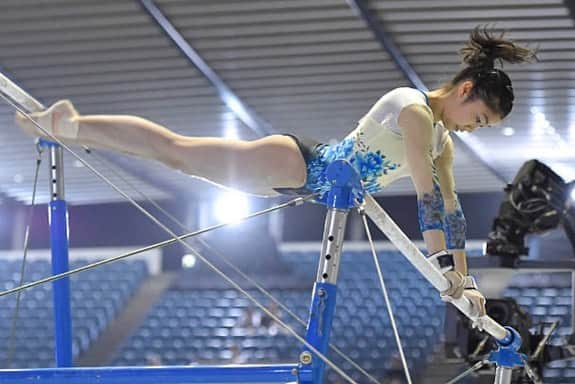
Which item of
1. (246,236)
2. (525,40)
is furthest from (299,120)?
(246,236)

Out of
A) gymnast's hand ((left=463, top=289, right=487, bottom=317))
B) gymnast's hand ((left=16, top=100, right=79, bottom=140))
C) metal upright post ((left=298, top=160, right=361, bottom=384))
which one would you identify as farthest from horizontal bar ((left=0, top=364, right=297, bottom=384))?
gymnast's hand ((left=16, top=100, right=79, bottom=140))

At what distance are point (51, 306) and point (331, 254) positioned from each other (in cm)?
1202

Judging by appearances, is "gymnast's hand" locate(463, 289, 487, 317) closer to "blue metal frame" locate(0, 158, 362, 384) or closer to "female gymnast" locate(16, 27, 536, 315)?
"female gymnast" locate(16, 27, 536, 315)

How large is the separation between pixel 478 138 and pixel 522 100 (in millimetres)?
1113

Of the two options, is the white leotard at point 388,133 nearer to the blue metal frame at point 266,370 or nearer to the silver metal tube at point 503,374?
the blue metal frame at point 266,370

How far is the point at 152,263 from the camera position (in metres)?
14.7

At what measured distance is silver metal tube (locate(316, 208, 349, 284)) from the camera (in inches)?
101

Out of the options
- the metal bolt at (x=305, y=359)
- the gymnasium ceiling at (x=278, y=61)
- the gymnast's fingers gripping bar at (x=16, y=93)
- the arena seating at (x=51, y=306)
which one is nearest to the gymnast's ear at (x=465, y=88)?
the metal bolt at (x=305, y=359)

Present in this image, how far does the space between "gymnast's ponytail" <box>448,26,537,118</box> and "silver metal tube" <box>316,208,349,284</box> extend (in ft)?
1.95

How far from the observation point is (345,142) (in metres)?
3.07

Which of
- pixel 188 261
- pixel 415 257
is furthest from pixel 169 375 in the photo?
pixel 188 261

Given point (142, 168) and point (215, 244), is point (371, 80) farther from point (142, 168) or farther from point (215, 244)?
point (215, 244)

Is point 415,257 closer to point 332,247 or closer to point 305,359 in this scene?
point 332,247

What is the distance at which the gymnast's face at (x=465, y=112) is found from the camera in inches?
115
